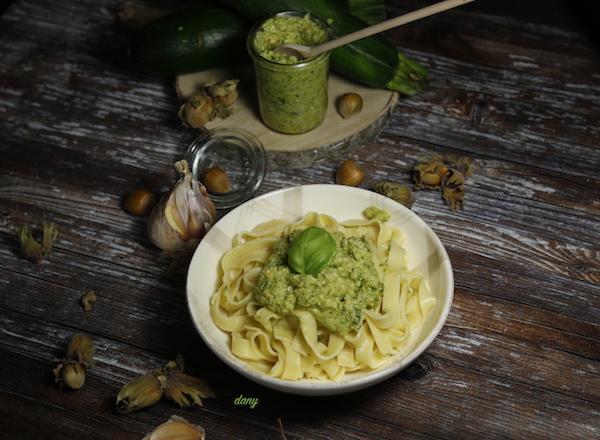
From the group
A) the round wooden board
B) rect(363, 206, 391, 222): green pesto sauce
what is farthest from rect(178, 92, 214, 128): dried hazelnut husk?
rect(363, 206, 391, 222): green pesto sauce

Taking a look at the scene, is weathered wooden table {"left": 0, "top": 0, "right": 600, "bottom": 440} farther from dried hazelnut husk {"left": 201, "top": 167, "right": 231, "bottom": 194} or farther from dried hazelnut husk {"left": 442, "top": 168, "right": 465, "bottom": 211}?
dried hazelnut husk {"left": 201, "top": 167, "right": 231, "bottom": 194}

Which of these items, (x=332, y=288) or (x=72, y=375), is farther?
(x=72, y=375)

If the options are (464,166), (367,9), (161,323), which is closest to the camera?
(161,323)

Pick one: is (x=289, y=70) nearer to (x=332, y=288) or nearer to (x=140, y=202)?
(x=140, y=202)

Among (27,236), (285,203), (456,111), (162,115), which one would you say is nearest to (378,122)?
(456,111)

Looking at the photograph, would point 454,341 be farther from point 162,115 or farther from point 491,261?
point 162,115

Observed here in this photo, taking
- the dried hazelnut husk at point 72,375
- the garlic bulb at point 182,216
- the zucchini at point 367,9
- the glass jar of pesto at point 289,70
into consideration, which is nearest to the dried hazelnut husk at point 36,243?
the garlic bulb at point 182,216

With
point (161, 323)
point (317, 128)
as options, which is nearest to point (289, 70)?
point (317, 128)
